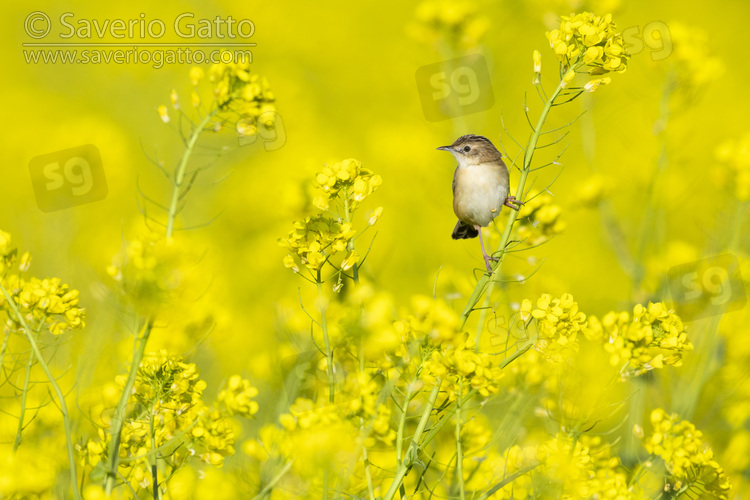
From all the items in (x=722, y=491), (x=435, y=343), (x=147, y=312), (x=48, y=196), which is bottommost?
(x=722, y=491)

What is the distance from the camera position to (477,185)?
105 inches

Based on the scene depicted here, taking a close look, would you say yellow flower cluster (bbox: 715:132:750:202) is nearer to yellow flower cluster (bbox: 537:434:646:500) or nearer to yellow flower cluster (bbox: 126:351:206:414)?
yellow flower cluster (bbox: 537:434:646:500)

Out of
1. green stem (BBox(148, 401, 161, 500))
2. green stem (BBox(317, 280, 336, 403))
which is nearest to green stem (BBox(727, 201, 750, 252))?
green stem (BBox(317, 280, 336, 403))

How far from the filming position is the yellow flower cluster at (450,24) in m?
3.68

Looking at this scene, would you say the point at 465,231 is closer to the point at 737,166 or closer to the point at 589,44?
the point at 737,166

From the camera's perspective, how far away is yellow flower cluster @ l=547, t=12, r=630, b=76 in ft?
5.14

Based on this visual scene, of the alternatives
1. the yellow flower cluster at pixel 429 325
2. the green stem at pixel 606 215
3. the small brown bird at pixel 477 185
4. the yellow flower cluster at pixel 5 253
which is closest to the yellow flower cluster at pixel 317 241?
the yellow flower cluster at pixel 429 325

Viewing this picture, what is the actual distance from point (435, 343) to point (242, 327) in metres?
2.70

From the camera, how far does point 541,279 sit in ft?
11.2

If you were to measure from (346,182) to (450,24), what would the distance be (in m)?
2.23

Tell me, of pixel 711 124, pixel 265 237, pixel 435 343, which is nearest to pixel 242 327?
pixel 265 237

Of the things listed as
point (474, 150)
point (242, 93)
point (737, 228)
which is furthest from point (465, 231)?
point (242, 93)

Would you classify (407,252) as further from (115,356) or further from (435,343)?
(435,343)

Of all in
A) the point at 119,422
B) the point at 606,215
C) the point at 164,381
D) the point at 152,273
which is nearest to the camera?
the point at 119,422
